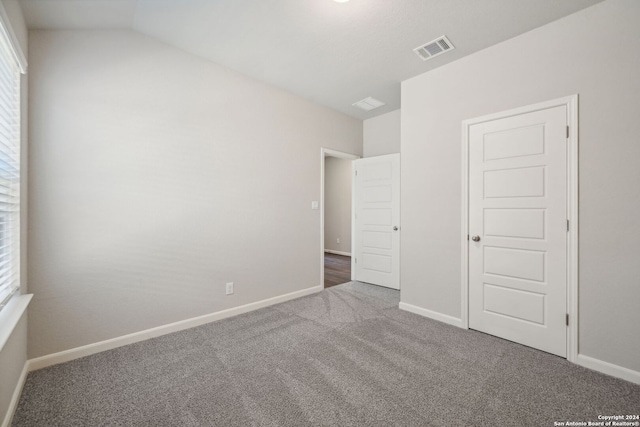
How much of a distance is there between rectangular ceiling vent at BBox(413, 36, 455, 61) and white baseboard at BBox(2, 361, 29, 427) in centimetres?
400

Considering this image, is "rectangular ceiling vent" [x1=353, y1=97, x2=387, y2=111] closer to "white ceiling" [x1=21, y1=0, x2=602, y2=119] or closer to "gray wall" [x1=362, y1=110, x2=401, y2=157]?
"gray wall" [x1=362, y1=110, x2=401, y2=157]

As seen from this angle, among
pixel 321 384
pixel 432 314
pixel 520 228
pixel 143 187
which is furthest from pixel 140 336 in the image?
pixel 520 228

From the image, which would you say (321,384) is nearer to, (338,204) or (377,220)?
(377,220)

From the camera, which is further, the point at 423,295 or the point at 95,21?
the point at 423,295

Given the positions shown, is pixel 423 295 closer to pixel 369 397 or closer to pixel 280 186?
pixel 369 397

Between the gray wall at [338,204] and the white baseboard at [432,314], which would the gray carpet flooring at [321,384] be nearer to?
the white baseboard at [432,314]

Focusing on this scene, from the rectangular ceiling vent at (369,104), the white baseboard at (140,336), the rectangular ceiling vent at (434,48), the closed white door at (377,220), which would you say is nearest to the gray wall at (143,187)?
the white baseboard at (140,336)

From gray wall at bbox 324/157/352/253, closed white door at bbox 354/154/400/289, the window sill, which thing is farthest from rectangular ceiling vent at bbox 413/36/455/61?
gray wall at bbox 324/157/352/253

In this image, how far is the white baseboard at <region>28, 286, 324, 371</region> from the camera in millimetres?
2119

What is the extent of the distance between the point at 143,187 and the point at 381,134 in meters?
3.57

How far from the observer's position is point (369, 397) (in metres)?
1.75

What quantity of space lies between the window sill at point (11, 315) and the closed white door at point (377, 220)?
3.83m

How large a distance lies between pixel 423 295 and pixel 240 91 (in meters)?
3.18

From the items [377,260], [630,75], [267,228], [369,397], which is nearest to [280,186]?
[267,228]
